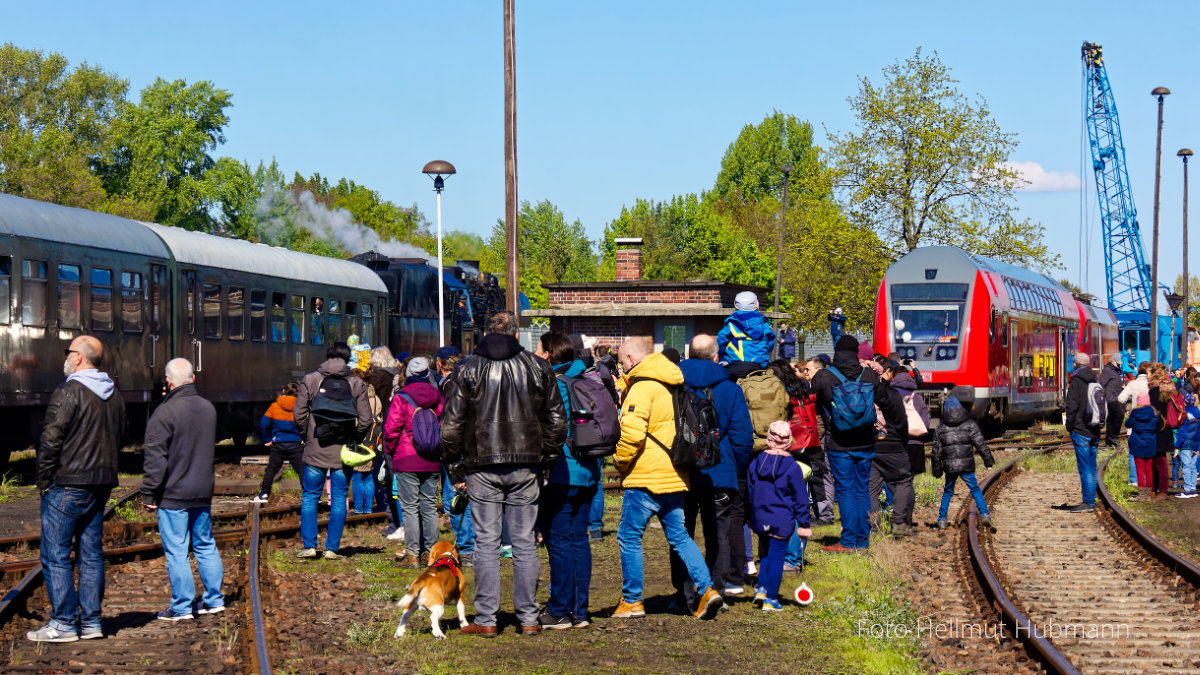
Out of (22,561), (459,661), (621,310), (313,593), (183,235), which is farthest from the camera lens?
(621,310)

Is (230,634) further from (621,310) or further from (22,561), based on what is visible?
(621,310)

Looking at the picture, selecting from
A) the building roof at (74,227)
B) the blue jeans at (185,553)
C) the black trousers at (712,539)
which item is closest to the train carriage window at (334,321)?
the building roof at (74,227)

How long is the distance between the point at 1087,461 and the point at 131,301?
12563 mm

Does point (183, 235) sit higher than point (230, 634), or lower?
higher

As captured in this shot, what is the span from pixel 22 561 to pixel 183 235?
34.2 feet

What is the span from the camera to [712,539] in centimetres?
934

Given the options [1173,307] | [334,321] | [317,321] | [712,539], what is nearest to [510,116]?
[317,321]

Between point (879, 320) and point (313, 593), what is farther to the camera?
point (879, 320)

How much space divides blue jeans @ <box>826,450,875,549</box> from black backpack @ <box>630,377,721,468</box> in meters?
3.41

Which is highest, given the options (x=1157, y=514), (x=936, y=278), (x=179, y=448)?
(x=936, y=278)

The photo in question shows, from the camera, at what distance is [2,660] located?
7781 mm

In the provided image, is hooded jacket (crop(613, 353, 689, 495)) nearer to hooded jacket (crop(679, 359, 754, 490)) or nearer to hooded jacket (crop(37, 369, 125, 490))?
hooded jacket (crop(679, 359, 754, 490))

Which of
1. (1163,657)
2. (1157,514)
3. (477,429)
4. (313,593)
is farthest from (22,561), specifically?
(1157,514)

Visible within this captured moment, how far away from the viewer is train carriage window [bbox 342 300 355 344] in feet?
86.0
